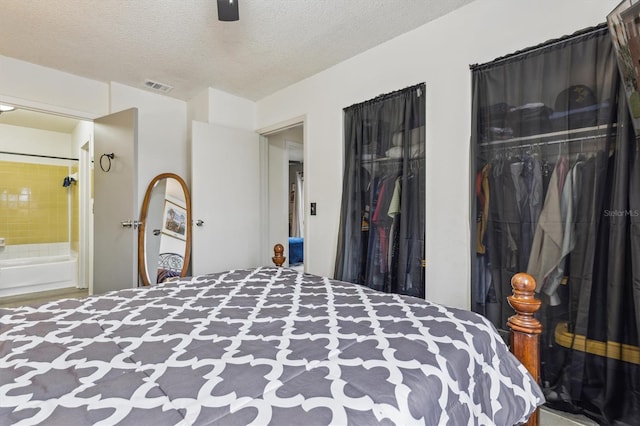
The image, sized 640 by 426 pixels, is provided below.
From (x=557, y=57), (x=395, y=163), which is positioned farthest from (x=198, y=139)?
(x=557, y=57)

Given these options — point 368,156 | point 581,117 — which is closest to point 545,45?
point 581,117

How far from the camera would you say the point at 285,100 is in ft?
11.1

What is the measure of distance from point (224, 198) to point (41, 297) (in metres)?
3.01

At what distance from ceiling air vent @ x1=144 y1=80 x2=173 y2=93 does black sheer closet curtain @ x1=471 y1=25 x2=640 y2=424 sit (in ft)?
9.85

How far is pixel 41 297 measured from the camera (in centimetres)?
409

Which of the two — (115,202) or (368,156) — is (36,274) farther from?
Result: (368,156)

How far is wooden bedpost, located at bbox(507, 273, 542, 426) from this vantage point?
1.12 m

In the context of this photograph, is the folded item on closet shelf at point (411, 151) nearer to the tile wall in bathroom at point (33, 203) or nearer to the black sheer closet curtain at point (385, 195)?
the black sheer closet curtain at point (385, 195)

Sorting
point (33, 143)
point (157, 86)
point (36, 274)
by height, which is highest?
point (157, 86)

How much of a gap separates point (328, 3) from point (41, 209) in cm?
540

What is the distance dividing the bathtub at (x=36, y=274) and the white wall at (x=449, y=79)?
4228 mm

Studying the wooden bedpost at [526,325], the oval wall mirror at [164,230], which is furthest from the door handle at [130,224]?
the wooden bedpost at [526,325]

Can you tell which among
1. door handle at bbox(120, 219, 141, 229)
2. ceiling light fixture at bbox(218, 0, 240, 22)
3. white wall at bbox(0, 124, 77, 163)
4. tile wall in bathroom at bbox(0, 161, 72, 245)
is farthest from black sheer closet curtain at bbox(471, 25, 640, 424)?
tile wall in bathroom at bbox(0, 161, 72, 245)

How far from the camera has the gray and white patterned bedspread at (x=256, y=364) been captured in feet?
2.16
